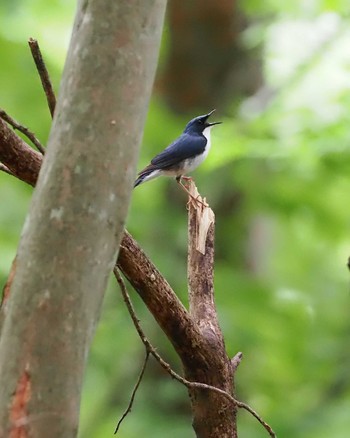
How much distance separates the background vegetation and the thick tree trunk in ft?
10.6

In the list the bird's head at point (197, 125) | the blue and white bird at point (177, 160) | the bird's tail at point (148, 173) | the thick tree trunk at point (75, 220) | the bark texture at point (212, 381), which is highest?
the bird's head at point (197, 125)

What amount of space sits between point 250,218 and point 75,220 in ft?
20.3

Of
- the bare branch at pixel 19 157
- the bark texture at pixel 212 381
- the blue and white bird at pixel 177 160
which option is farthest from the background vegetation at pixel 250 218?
the bare branch at pixel 19 157

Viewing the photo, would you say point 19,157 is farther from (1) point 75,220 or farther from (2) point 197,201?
(2) point 197,201

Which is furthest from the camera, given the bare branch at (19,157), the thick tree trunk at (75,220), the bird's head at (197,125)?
the bird's head at (197,125)

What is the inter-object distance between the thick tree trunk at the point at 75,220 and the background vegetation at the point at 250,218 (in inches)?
A: 127

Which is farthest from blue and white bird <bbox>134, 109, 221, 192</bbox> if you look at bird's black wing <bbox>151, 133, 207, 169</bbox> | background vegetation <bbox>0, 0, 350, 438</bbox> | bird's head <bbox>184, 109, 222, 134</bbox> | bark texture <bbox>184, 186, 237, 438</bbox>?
bark texture <bbox>184, 186, 237, 438</bbox>

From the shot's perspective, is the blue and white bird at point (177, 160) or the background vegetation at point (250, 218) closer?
the blue and white bird at point (177, 160)

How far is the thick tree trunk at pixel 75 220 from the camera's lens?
1.59 metres

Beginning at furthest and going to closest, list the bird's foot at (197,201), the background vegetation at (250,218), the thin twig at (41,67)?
the background vegetation at (250,218) < the bird's foot at (197,201) < the thin twig at (41,67)

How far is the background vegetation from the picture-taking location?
5379mm

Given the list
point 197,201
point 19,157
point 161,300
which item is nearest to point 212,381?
point 161,300

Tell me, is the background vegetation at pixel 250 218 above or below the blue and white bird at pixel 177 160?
above

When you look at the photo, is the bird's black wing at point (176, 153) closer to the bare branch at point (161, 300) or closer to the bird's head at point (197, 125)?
the bird's head at point (197, 125)
